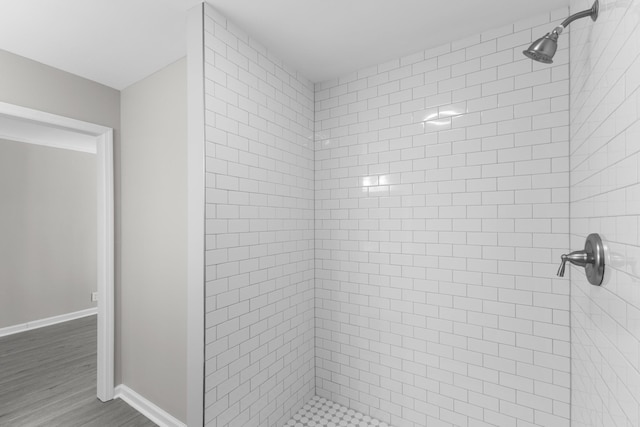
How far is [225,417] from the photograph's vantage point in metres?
1.64

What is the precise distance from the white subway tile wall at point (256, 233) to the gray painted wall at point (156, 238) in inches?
20.5

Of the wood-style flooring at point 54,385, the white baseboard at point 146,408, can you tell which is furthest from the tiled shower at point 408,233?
the wood-style flooring at point 54,385

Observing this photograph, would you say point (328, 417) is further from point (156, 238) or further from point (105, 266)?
point (105, 266)

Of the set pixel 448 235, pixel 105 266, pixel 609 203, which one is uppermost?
pixel 609 203

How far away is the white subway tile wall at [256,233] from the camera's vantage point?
5.18 feet

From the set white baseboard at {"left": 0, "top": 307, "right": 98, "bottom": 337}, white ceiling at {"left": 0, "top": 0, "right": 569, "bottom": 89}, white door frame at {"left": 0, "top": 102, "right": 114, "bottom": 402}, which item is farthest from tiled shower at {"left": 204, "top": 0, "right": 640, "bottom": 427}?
white baseboard at {"left": 0, "top": 307, "right": 98, "bottom": 337}

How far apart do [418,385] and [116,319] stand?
7.70ft

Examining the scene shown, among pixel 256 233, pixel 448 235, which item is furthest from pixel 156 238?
pixel 448 235

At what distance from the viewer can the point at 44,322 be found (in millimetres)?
3967

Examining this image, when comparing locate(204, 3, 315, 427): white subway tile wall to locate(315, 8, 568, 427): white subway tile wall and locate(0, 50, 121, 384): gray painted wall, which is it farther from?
locate(0, 50, 121, 384): gray painted wall

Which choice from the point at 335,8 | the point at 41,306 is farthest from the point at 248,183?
the point at 41,306

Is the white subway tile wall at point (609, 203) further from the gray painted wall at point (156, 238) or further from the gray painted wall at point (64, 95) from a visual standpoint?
the gray painted wall at point (64, 95)

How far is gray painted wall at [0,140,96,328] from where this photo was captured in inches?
146

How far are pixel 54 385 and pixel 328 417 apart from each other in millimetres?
2332
